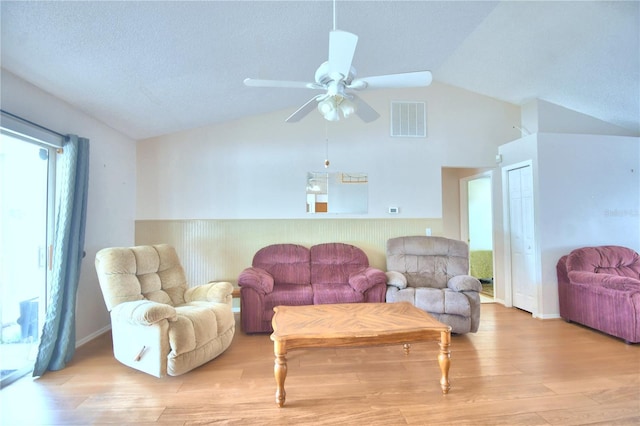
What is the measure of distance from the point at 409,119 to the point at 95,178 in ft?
13.1

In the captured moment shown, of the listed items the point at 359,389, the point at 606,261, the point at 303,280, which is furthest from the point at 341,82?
the point at 606,261

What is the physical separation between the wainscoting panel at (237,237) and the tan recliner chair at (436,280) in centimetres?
36

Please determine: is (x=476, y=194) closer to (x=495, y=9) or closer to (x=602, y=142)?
(x=602, y=142)

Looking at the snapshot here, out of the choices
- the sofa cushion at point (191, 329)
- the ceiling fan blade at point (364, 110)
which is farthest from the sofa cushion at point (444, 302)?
the sofa cushion at point (191, 329)

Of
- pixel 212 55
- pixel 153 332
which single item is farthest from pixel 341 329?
pixel 212 55

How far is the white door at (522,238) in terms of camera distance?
3.75m

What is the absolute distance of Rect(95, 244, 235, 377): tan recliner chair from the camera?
7.09 feet

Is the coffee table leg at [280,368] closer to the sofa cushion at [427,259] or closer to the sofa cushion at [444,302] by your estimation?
the sofa cushion at [444,302]

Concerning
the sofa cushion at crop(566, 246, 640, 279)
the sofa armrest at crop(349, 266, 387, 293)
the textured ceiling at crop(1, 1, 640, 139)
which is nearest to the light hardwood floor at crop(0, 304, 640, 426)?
the sofa armrest at crop(349, 266, 387, 293)

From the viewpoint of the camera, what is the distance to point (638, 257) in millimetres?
3477

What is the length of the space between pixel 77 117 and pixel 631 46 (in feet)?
17.8

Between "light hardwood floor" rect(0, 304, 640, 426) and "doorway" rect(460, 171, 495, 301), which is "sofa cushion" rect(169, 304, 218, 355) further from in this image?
"doorway" rect(460, 171, 495, 301)

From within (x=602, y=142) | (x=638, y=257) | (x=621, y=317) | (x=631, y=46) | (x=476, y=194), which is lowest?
(x=621, y=317)

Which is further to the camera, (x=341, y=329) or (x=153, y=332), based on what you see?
(x=153, y=332)
